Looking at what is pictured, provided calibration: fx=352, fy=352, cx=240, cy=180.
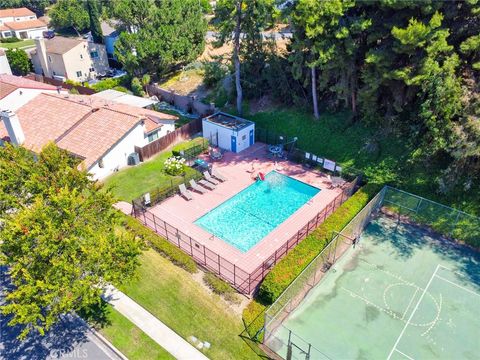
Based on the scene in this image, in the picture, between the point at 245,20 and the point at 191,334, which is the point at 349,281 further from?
the point at 245,20

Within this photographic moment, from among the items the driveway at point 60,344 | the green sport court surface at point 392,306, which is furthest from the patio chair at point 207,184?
the driveway at point 60,344

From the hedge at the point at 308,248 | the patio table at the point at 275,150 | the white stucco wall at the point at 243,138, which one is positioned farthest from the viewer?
the white stucco wall at the point at 243,138

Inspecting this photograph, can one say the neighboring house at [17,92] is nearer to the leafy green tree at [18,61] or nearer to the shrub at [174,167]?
the leafy green tree at [18,61]

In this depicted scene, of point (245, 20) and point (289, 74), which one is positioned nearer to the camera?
point (245, 20)

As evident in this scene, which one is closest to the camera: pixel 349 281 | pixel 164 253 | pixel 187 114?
pixel 349 281

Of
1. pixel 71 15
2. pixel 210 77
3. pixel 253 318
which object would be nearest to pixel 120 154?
pixel 210 77

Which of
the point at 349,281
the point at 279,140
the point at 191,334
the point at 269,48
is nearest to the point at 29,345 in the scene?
the point at 191,334

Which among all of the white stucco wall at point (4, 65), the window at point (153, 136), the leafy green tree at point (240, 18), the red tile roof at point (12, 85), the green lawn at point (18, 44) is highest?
the leafy green tree at point (240, 18)

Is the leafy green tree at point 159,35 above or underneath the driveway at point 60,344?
above
